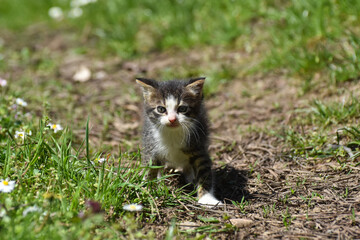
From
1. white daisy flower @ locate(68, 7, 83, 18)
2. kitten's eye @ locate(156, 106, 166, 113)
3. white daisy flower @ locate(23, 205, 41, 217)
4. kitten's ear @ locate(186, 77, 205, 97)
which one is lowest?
white daisy flower @ locate(23, 205, 41, 217)

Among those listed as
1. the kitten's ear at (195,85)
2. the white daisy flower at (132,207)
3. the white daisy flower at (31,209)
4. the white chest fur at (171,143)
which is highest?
the kitten's ear at (195,85)

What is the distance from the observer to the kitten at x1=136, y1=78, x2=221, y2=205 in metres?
3.90

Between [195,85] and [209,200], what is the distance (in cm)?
118

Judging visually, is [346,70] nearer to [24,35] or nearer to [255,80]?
[255,80]

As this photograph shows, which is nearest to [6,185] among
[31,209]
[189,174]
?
[31,209]

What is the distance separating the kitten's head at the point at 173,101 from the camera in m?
3.87

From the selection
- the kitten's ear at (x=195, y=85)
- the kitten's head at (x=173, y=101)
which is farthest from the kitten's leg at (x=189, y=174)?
the kitten's ear at (x=195, y=85)

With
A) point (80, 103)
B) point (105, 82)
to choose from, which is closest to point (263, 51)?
point (105, 82)

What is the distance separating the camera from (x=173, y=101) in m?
3.88

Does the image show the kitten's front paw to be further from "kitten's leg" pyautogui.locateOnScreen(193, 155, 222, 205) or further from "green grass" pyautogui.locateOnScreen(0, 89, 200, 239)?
"green grass" pyautogui.locateOnScreen(0, 89, 200, 239)

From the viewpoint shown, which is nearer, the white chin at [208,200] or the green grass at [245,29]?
the white chin at [208,200]

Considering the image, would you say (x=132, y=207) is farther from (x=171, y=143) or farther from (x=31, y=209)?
(x=171, y=143)

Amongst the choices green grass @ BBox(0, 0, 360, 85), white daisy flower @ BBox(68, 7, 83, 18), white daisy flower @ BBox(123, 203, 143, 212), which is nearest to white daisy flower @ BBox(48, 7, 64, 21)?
green grass @ BBox(0, 0, 360, 85)

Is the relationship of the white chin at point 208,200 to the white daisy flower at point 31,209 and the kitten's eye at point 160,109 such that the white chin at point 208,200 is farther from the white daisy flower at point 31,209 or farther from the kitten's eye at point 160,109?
the white daisy flower at point 31,209
